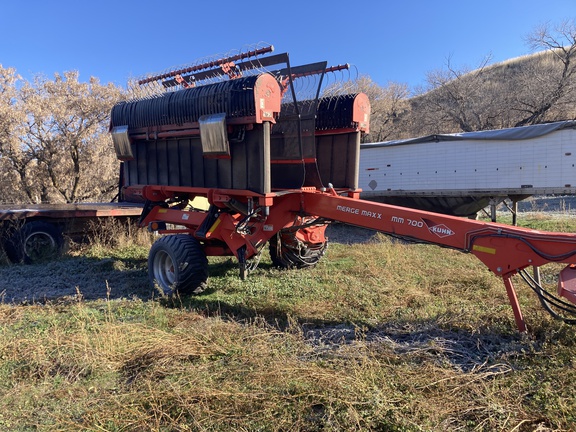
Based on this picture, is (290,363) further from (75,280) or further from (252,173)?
(75,280)

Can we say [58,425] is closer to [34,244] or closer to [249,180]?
[249,180]

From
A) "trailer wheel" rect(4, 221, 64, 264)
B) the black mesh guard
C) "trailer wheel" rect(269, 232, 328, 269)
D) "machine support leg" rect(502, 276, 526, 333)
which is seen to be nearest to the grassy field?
"machine support leg" rect(502, 276, 526, 333)

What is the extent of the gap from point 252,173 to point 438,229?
253 centimetres

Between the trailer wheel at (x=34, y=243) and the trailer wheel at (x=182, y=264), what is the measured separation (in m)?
3.55

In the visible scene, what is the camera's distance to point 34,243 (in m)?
8.61

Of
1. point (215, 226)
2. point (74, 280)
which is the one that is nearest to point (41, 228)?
point (74, 280)

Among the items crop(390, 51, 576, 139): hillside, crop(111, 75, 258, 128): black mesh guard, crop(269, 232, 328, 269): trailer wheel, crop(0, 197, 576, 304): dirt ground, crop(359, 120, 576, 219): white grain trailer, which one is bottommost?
crop(0, 197, 576, 304): dirt ground

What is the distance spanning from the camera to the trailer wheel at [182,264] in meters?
5.91

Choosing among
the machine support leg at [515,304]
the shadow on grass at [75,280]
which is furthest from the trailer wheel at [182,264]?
the machine support leg at [515,304]

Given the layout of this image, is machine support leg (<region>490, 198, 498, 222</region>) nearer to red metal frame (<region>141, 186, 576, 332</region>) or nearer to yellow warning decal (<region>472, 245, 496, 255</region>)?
red metal frame (<region>141, 186, 576, 332</region>)

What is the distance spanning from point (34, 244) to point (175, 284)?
4.44 m

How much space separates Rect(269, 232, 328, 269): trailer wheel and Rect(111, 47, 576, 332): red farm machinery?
0.02 meters

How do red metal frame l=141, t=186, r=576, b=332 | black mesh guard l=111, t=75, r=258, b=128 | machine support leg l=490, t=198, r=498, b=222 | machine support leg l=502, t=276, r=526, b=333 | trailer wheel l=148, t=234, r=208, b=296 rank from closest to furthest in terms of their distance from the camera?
1. red metal frame l=141, t=186, r=576, b=332
2. machine support leg l=502, t=276, r=526, b=333
3. black mesh guard l=111, t=75, r=258, b=128
4. trailer wheel l=148, t=234, r=208, b=296
5. machine support leg l=490, t=198, r=498, b=222

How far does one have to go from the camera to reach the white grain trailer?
12.0m
